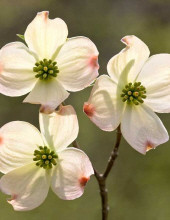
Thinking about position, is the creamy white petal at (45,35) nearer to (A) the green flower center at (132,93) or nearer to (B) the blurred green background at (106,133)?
(A) the green flower center at (132,93)

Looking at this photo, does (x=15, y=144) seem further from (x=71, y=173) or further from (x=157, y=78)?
(x=157, y=78)

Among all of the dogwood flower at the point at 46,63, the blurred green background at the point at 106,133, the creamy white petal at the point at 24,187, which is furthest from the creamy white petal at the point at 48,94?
the blurred green background at the point at 106,133

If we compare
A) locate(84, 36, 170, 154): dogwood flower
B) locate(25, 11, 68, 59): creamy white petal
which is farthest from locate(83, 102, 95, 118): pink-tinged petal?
locate(25, 11, 68, 59): creamy white petal

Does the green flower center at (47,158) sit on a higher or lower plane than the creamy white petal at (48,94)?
lower

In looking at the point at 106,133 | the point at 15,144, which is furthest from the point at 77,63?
the point at 106,133

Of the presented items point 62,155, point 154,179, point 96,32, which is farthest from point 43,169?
point 96,32

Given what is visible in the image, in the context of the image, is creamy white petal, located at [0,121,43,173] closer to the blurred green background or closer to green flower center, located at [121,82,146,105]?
green flower center, located at [121,82,146,105]

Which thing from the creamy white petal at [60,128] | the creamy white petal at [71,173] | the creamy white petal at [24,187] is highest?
the creamy white petal at [60,128]

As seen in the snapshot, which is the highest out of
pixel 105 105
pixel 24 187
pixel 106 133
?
pixel 105 105
